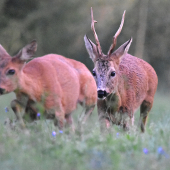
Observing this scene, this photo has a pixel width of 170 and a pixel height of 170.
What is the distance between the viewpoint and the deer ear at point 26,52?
18.1 feet

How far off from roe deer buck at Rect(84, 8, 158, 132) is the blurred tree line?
644 inches

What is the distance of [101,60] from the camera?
23.3ft

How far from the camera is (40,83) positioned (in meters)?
5.66

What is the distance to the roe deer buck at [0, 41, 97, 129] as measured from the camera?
17.5ft

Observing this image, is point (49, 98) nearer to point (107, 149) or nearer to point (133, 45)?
point (107, 149)

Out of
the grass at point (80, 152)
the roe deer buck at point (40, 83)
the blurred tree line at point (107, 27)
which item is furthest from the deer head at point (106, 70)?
the blurred tree line at point (107, 27)

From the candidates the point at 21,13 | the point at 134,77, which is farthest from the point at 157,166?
the point at 21,13

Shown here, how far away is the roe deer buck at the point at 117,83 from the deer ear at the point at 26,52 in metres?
1.56

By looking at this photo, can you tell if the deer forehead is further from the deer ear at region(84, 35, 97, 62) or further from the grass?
the grass

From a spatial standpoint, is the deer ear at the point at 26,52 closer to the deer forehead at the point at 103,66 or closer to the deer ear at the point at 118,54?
the deer forehead at the point at 103,66

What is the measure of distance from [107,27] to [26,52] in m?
21.1

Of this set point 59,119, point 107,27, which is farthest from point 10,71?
point 107,27

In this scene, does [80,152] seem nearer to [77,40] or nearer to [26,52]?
[26,52]

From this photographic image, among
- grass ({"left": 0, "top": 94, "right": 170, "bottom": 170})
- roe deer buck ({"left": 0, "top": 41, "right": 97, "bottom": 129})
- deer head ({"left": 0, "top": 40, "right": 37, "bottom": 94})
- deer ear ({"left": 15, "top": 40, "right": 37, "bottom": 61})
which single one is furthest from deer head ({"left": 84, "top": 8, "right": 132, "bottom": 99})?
grass ({"left": 0, "top": 94, "right": 170, "bottom": 170})
